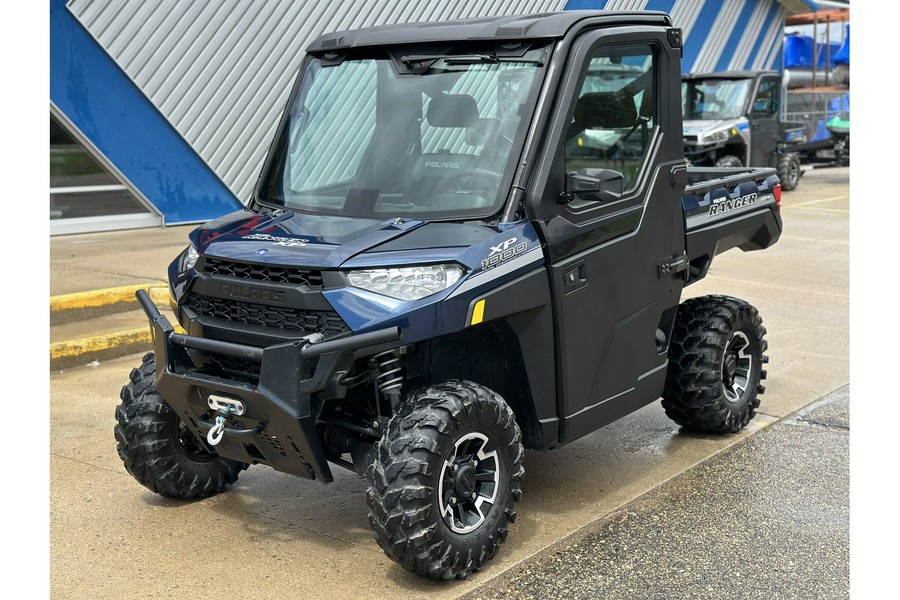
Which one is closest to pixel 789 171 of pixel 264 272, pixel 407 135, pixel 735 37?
pixel 735 37

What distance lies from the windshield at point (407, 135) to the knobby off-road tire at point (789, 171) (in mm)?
16584

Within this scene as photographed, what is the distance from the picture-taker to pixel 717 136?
59.9 feet

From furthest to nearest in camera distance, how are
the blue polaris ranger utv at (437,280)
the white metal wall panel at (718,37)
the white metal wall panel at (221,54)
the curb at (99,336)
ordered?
the white metal wall panel at (718,37) → the white metal wall panel at (221,54) → the curb at (99,336) → the blue polaris ranger utv at (437,280)

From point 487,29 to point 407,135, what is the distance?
570 mm

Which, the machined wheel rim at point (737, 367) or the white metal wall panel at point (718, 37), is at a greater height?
the white metal wall panel at point (718, 37)

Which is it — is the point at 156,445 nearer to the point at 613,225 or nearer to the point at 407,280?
the point at 407,280

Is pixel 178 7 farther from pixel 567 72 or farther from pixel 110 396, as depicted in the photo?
pixel 567 72

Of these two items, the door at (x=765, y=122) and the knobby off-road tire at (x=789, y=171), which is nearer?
the door at (x=765, y=122)

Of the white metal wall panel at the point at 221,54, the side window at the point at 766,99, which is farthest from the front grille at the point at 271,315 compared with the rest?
the side window at the point at 766,99

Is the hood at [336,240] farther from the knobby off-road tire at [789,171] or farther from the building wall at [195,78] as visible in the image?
the knobby off-road tire at [789,171]

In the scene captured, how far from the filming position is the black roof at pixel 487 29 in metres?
4.80

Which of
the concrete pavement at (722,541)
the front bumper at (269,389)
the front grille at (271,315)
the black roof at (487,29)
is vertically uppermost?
the black roof at (487,29)

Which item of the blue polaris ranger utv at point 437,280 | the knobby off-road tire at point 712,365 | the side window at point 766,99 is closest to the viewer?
the blue polaris ranger utv at point 437,280
